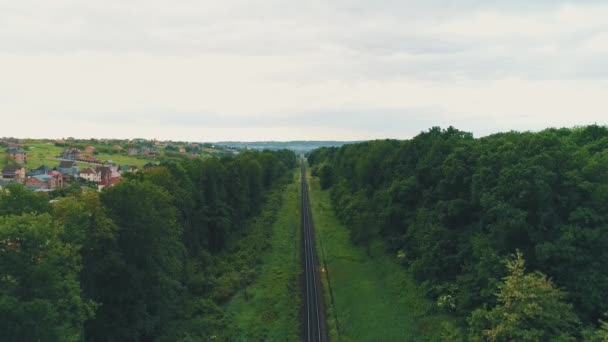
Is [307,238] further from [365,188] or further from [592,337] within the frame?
[592,337]

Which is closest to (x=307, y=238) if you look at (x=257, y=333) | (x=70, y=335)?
(x=257, y=333)

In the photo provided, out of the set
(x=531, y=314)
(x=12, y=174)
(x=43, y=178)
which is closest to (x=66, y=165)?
(x=12, y=174)

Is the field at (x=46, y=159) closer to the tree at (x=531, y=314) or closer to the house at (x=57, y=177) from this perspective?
the house at (x=57, y=177)

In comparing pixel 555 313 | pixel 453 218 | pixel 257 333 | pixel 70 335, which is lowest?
pixel 257 333

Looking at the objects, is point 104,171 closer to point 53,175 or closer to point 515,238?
point 53,175

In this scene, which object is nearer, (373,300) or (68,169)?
(373,300)
